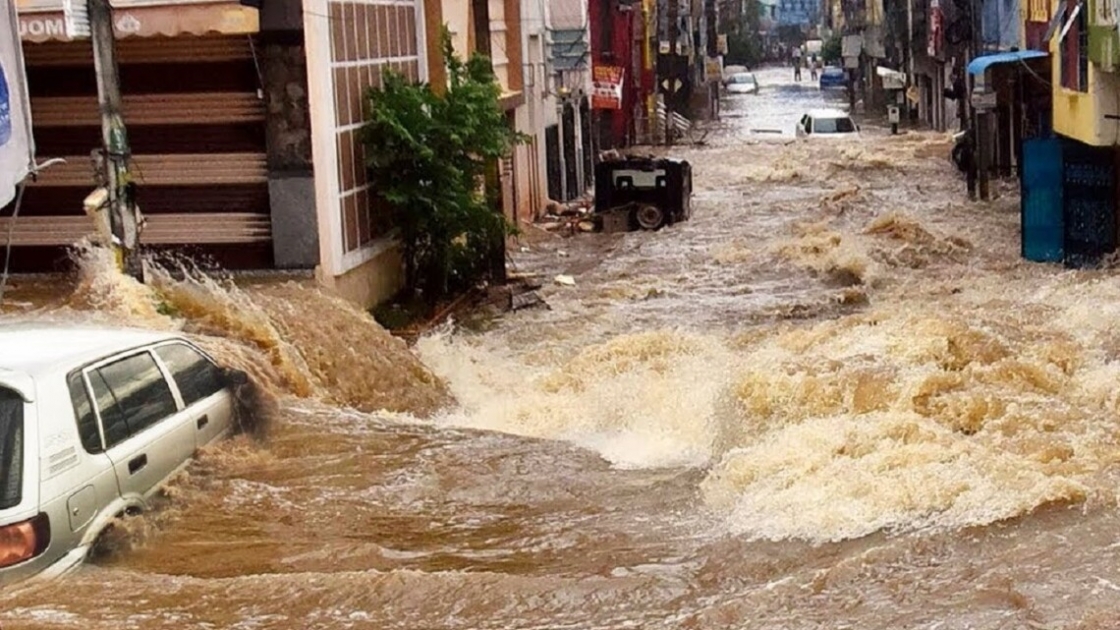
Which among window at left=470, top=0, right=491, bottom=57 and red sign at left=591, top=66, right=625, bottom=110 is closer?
window at left=470, top=0, right=491, bottom=57

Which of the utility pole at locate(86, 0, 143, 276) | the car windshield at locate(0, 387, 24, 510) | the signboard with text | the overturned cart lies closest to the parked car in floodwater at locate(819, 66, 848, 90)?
the overturned cart

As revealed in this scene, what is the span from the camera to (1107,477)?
830cm

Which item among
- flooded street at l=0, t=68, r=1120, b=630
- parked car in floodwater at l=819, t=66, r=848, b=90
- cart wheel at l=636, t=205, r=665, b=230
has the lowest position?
cart wheel at l=636, t=205, r=665, b=230

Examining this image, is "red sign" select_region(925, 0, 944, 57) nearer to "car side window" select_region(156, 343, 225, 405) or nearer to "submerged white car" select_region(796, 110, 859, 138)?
"submerged white car" select_region(796, 110, 859, 138)

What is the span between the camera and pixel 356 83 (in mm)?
17078

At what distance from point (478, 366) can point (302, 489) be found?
616cm

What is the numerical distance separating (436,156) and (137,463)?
1042 cm

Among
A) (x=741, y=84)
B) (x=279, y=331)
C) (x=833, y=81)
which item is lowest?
(x=279, y=331)

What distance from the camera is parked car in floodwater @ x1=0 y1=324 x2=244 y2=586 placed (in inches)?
250

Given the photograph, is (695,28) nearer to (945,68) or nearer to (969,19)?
(945,68)

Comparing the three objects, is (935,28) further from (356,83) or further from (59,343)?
(59,343)

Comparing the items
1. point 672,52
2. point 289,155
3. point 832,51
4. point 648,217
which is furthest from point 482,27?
point 832,51

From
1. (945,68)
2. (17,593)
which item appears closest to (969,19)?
(945,68)

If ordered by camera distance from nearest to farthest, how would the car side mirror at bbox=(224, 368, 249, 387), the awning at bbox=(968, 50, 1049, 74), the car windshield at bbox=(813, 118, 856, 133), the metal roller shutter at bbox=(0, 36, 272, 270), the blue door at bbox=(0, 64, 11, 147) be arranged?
the car side mirror at bbox=(224, 368, 249, 387), the blue door at bbox=(0, 64, 11, 147), the metal roller shutter at bbox=(0, 36, 272, 270), the awning at bbox=(968, 50, 1049, 74), the car windshield at bbox=(813, 118, 856, 133)
